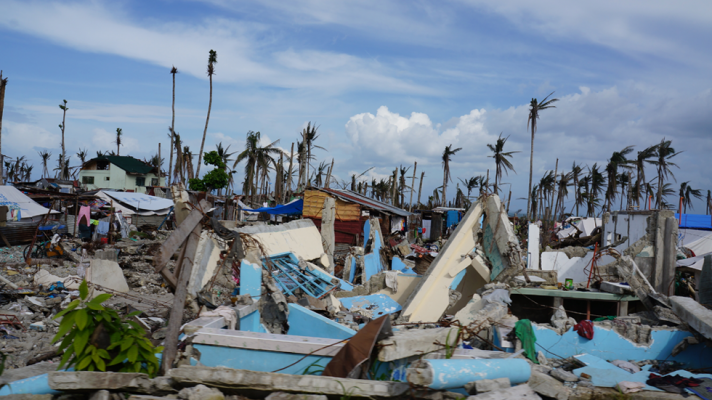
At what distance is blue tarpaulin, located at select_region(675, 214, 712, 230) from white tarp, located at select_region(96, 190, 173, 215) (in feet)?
93.4

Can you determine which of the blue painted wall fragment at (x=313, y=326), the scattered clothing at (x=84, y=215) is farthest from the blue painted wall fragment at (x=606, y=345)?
the scattered clothing at (x=84, y=215)

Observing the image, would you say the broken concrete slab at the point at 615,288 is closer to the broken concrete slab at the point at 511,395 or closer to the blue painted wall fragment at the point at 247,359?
the broken concrete slab at the point at 511,395

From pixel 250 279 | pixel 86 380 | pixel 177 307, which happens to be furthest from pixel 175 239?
pixel 250 279

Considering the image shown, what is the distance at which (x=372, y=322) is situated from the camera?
4.36 meters

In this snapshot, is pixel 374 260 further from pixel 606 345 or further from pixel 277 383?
pixel 277 383

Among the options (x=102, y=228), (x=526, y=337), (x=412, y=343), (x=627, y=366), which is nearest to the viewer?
(x=412, y=343)

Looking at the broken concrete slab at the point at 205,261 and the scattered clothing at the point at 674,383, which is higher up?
the broken concrete slab at the point at 205,261

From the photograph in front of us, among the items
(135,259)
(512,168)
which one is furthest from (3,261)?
(512,168)

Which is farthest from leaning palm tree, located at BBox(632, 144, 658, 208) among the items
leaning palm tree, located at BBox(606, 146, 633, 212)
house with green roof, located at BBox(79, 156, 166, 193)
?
house with green roof, located at BBox(79, 156, 166, 193)

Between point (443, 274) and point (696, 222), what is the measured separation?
20451 mm

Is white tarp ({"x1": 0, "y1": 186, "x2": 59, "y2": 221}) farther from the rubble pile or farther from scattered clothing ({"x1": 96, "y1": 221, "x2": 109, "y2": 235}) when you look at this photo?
the rubble pile

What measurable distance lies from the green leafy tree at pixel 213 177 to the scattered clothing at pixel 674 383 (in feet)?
82.5

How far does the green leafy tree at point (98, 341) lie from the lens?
3.53 meters

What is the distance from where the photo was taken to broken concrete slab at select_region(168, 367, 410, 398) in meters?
3.84
